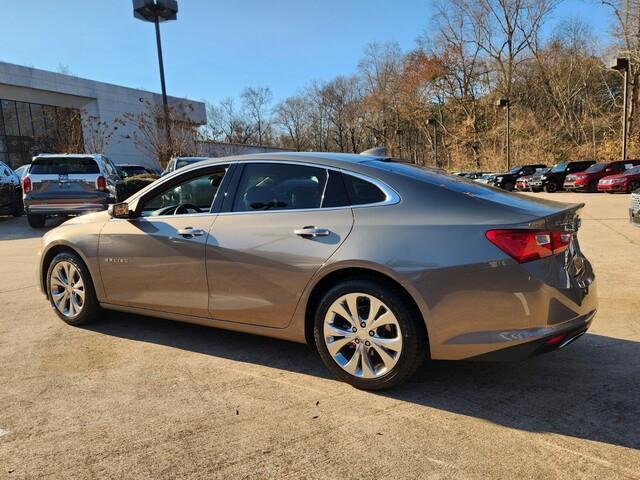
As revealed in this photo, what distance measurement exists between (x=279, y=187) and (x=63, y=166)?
9.90 m

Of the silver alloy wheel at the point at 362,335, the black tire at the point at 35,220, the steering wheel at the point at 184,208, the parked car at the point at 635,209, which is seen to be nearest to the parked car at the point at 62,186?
the black tire at the point at 35,220

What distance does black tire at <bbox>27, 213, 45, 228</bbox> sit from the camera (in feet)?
42.0

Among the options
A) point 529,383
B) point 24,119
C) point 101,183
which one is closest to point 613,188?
point 101,183

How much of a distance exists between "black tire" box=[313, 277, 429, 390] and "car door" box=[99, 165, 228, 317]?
3.84 ft

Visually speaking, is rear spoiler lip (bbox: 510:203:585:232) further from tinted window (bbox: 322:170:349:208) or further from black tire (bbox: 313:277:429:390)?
tinted window (bbox: 322:170:349:208)

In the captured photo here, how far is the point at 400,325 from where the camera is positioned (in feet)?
10.2

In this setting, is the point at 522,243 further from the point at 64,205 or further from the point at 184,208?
the point at 64,205

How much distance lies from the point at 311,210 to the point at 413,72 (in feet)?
189

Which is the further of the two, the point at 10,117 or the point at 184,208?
the point at 10,117

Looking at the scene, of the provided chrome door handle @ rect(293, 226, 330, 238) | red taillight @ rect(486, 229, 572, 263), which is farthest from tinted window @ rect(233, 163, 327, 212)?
red taillight @ rect(486, 229, 572, 263)

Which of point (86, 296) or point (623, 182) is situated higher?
point (86, 296)

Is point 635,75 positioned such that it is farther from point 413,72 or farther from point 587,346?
point 587,346

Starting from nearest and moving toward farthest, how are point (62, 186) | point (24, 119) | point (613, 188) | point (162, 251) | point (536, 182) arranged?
point (162, 251), point (62, 186), point (613, 188), point (536, 182), point (24, 119)

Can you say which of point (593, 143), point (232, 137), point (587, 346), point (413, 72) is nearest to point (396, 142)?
point (413, 72)
